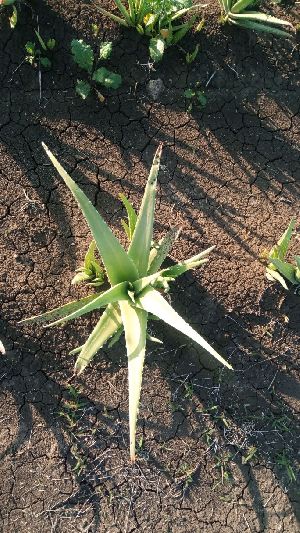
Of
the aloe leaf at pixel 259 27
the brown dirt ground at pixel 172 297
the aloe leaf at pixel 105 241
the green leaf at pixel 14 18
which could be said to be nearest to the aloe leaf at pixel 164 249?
the aloe leaf at pixel 105 241

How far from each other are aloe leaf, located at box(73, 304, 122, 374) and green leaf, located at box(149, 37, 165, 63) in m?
1.65

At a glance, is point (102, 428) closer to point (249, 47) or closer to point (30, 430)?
point (30, 430)

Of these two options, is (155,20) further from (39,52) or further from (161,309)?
(161,309)

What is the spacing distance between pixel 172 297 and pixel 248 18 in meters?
1.84

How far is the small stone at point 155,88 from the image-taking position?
339cm

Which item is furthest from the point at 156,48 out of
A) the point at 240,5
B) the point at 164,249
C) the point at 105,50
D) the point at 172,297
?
the point at 172,297

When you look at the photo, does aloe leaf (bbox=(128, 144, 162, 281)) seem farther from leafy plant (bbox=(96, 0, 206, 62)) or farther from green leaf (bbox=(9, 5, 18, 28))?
green leaf (bbox=(9, 5, 18, 28))

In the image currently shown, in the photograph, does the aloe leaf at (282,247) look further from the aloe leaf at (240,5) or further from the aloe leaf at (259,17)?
the aloe leaf at (240,5)

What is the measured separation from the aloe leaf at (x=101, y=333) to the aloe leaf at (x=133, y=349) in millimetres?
183

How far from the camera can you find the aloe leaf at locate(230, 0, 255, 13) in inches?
126

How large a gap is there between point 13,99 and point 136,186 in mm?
965

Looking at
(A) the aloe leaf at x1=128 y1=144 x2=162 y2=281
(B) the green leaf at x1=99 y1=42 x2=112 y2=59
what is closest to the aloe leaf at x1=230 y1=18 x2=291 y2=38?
(B) the green leaf at x1=99 y1=42 x2=112 y2=59

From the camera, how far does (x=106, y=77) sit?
3262 millimetres

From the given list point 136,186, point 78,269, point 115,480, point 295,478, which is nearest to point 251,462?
point 295,478
